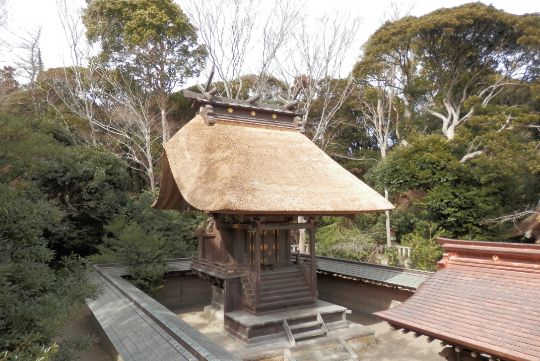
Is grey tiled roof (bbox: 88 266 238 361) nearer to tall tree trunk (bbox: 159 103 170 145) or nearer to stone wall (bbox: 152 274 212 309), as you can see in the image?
stone wall (bbox: 152 274 212 309)

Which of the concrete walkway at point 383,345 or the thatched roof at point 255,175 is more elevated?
the thatched roof at point 255,175

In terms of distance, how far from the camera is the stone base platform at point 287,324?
9516 mm

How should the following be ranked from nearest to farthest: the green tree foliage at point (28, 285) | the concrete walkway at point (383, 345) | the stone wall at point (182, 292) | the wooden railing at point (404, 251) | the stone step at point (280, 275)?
the green tree foliage at point (28, 285)
the concrete walkway at point (383, 345)
the stone step at point (280, 275)
the stone wall at point (182, 292)
the wooden railing at point (404, 251)

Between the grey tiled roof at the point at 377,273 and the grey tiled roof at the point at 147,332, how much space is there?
6.77m

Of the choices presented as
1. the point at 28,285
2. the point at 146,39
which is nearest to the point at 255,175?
the point at 28,285

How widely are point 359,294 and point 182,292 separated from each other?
266 inches

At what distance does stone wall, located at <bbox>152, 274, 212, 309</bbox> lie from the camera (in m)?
13.6

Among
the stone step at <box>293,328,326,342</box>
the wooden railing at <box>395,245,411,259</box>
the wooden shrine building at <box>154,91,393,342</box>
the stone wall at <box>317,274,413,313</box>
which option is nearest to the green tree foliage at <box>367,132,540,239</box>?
the wooden railing at <box>395,245,411,259</box>

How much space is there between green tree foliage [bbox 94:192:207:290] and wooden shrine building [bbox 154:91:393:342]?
1.48 m

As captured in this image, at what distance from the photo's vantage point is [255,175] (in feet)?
32.0

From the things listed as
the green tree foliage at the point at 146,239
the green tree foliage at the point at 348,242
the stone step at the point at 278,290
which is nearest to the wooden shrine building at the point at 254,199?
the stone step at the point at 278,290

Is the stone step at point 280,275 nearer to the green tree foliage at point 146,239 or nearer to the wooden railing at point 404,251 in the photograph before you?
the green tree foliage at point 146,239

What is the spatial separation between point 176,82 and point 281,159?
15.0m

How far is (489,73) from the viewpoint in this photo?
765 inches
